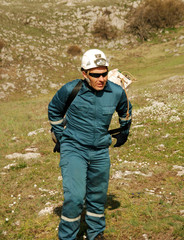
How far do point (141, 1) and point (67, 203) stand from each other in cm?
6692

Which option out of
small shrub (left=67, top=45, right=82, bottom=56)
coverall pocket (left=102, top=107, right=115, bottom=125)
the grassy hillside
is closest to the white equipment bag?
coverall pocket (left=102, top=107, right=115, bottom=125)

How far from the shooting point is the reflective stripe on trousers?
15.8 ft

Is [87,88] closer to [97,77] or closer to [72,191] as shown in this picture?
[97,77]

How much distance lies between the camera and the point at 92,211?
5.39 metres

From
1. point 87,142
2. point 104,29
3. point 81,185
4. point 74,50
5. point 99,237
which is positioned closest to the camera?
point 81,185

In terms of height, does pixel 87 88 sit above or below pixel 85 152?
above

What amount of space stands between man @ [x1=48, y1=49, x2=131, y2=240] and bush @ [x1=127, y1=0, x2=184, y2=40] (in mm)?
54884

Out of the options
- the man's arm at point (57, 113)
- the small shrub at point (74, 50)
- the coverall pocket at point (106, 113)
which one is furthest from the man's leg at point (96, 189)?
the small shrub at point (74, 50)

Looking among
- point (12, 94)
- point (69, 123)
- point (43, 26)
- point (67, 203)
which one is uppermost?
point (69, 123)

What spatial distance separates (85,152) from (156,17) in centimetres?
5890

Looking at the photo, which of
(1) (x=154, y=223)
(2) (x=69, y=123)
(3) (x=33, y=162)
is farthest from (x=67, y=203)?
(3) (x=33, y=162)

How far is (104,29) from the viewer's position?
186 ft

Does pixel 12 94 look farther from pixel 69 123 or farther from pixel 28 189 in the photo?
pixel 69 123

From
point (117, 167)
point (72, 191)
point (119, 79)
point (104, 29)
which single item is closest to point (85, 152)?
point (72, 191)
